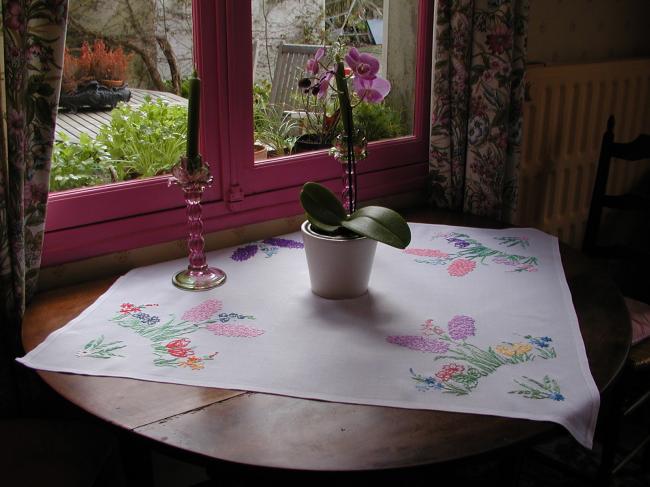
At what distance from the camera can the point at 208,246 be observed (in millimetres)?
1656

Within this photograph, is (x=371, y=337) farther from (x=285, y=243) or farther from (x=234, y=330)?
(x=285, y=243)

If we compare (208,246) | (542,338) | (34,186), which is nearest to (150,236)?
(208,246)

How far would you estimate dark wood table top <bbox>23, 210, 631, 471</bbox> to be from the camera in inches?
33.9

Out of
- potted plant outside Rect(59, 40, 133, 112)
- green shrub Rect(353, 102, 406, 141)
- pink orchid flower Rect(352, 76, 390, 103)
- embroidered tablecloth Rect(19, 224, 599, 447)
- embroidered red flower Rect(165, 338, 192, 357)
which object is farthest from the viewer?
green shrub Rect(353, 102, 406, 141)

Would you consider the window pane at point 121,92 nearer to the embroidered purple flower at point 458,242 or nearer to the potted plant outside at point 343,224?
the potted plant outside at point 343,224

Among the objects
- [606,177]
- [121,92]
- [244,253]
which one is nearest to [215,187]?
[244,253]

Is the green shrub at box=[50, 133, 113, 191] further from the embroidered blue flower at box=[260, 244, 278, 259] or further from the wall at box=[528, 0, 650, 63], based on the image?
the wall at box=[528, 0, 650, 63]

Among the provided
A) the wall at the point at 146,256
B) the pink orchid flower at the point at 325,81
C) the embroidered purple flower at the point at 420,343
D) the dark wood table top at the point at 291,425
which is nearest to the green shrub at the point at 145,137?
the wall at the point at 146,256

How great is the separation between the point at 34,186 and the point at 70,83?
0.92 feet

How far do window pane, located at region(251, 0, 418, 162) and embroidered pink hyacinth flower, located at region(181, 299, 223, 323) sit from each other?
521 mm

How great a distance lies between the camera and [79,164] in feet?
4.85

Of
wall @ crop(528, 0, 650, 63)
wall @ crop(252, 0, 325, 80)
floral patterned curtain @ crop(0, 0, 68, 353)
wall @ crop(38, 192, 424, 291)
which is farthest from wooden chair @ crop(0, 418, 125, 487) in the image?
wall @ crop(528, 0, 650, 63)

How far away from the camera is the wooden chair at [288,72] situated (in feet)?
5.60

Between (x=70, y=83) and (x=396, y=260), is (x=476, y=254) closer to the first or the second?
(x=396, y=260)
